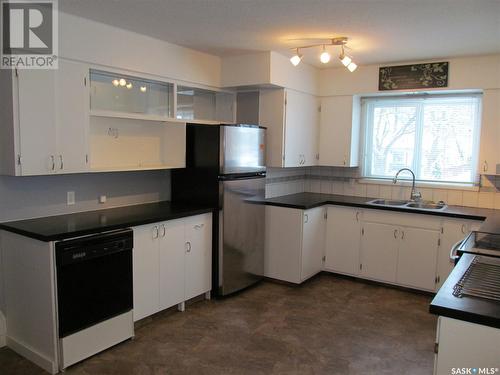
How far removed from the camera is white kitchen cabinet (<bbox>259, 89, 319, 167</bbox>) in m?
Result: 4.41

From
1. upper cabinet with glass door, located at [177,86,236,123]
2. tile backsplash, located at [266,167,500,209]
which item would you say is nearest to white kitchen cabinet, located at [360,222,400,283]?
tile backsplash, located at [266,167,500,209]

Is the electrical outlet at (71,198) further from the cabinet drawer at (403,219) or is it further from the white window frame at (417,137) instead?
the white window frame at (417,137)

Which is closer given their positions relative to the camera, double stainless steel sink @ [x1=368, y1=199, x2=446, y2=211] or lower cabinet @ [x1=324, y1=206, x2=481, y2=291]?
lower cabinet @ [x1=324, y1=206, x2=481, y2=291]

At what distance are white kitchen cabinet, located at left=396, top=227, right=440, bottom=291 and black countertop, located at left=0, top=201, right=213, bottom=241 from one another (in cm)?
204

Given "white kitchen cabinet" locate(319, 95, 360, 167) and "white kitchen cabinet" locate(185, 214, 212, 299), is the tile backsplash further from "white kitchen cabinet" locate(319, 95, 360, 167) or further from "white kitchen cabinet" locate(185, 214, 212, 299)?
"white kitchen cabinet" locate(185, 214, 212, 299)

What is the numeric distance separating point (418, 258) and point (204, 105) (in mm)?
2715

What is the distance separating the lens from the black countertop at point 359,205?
386cm

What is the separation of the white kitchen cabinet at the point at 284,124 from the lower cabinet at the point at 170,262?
3.68ft

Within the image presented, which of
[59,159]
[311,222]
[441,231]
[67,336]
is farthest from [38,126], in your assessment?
[441,231]

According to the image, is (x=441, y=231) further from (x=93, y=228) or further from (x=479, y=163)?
(x=93, y=228)

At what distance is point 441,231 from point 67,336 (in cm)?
339

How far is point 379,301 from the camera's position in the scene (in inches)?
159

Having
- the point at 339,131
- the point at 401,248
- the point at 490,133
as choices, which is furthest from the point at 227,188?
the point at 490,133

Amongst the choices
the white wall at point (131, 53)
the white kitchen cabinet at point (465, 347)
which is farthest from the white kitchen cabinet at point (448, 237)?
the white wall at point (131, 53)
